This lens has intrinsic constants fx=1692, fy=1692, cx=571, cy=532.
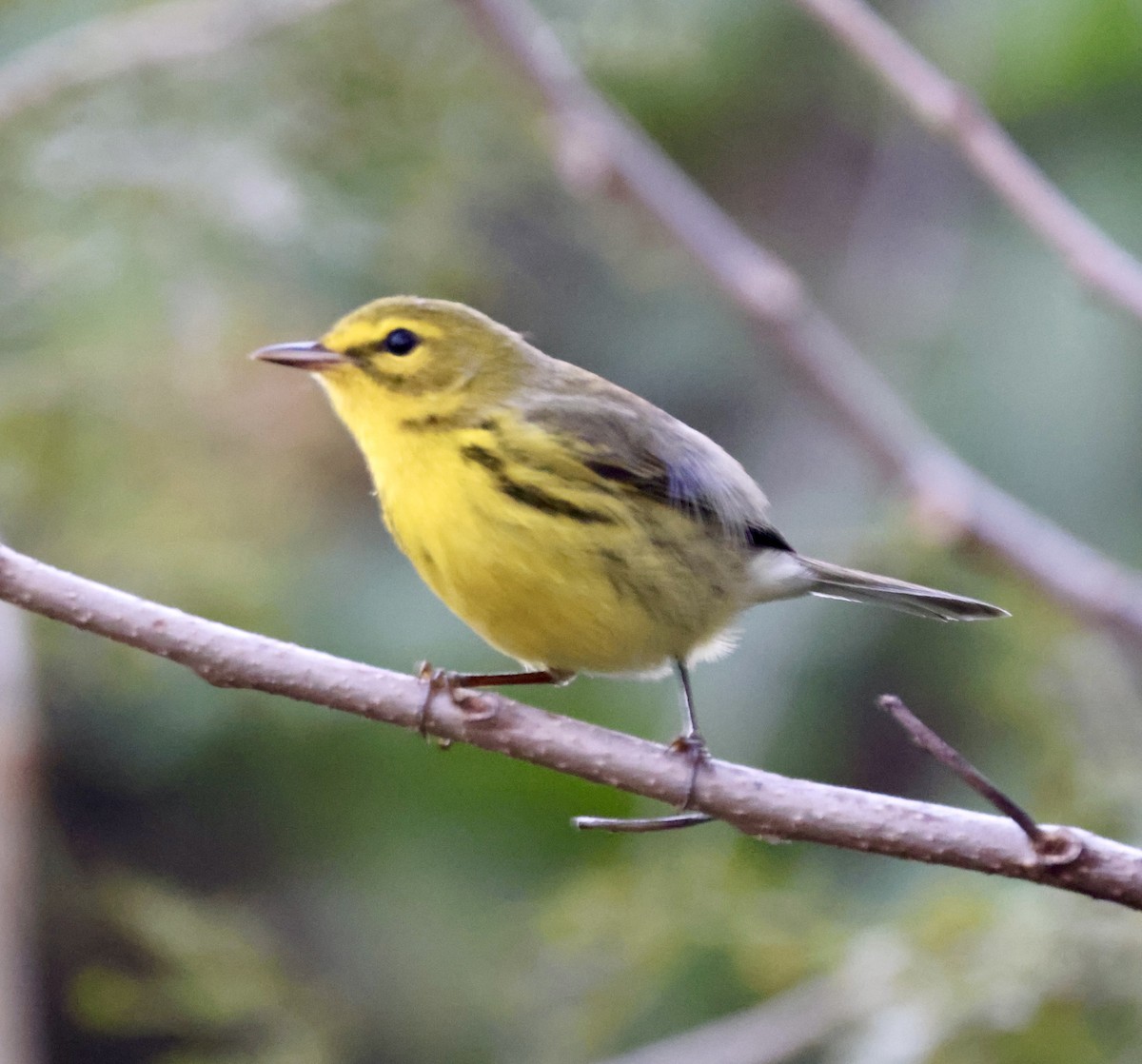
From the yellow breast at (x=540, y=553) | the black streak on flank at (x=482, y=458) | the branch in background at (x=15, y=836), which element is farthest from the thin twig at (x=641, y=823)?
the branch in background at (x=15, y=836)

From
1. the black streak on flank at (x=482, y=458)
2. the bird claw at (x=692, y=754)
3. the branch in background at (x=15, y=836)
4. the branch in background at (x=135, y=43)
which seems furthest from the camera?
the branch in background at (x=135, y=43)

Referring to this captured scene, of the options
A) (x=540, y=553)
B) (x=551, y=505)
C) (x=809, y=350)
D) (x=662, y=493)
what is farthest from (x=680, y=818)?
(x=809, y=350)

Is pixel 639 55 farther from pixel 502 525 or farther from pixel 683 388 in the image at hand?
pixel 502 525

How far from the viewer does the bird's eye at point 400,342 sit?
291 cm

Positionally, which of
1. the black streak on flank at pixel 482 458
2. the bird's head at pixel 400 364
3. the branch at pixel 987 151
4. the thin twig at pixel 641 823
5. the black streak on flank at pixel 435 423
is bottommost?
the thin twig at pixel 641 823

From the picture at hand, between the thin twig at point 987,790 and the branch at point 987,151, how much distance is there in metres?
1.16

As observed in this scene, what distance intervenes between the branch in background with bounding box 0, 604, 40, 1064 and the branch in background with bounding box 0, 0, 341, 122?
1.09 meters

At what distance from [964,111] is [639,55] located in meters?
1.27

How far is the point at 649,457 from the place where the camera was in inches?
113

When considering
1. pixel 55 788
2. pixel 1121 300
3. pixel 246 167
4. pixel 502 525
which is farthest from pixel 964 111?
pixel 55 788

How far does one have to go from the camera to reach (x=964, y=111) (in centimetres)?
291

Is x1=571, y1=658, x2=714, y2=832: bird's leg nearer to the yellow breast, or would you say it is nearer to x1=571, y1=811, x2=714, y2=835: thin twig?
x1=571, y1=811, x2=714, y2=835: thin twig

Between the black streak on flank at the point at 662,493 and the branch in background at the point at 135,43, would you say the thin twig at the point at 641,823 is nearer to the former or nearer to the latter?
the black streak on flank at the point at 662,493

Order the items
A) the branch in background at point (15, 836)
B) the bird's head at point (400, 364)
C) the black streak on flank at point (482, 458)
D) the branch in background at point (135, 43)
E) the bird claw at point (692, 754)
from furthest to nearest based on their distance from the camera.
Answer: the branch in background at point (135, 43), the branch in background at point (15, 836), the bird's head at point (400, 364), the black streak on flank at point (482, 458), the bird claw at point (692, 754)
